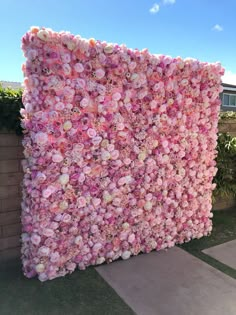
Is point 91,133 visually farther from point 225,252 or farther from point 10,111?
point 225,252

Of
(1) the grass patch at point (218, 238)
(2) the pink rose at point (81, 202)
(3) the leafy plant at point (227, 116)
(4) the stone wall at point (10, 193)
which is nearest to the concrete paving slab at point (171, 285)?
(1) the grass patch at point (218, 238)

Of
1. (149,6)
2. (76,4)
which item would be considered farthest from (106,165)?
(149,6)

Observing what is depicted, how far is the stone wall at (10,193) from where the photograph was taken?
2652 mm

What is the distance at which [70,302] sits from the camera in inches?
89.3

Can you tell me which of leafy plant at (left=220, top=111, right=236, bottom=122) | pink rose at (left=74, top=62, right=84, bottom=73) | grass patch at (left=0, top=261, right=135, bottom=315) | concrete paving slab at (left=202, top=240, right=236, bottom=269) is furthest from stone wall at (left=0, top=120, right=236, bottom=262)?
leafy plant at (left=220, top=111, right=236, bottom=122)

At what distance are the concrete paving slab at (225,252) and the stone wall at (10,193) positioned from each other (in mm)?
2069

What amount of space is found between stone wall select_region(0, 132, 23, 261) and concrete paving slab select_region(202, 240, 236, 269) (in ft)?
6.79

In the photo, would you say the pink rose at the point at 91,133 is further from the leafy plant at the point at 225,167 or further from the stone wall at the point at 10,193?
the leafy plant at the point at 225,167

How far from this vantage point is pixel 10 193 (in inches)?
107

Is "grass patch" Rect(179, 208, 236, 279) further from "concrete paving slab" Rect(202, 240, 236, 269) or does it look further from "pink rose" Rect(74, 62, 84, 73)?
"pink rose" Rect(74, 62, 84, 73)

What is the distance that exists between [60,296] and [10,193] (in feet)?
→ 3.43

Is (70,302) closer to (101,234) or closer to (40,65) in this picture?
(101,234)

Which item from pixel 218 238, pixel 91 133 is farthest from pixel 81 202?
pixel 218 238

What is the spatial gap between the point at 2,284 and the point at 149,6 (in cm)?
418
